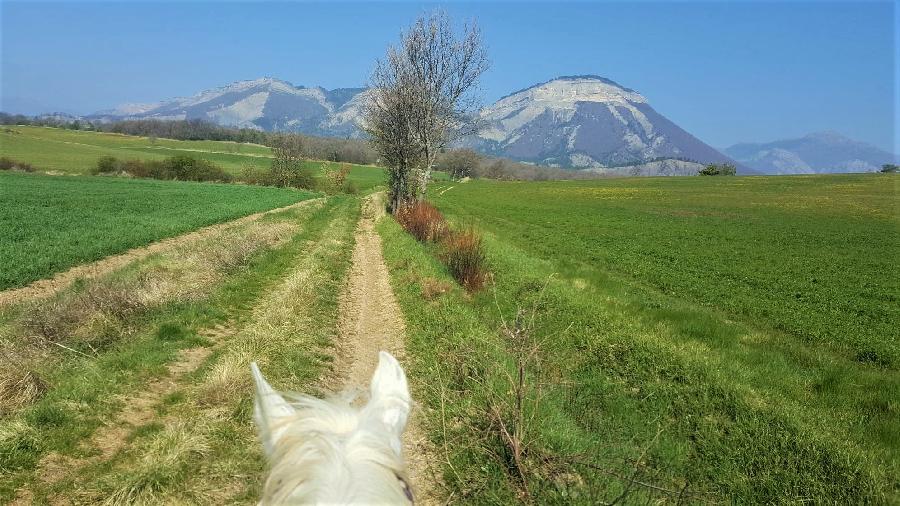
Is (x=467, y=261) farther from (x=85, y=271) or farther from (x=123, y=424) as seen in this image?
(x=85, y=271)

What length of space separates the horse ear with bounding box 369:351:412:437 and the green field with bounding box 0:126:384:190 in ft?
237

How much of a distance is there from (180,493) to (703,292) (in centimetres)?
1446

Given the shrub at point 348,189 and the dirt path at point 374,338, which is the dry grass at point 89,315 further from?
the shrub at point 348,189

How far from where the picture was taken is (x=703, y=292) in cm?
1500

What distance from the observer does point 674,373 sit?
24.7ft

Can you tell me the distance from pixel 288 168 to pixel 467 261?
58442 millimetres

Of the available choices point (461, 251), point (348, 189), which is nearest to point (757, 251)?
point (461, 251)

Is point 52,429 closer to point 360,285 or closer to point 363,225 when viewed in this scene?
point 360,285

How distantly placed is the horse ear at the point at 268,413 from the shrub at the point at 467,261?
11549 mm

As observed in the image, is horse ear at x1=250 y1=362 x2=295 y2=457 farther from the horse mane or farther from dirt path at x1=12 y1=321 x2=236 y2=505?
dirt path at x1=12 y1=321 x2=236 y2=505

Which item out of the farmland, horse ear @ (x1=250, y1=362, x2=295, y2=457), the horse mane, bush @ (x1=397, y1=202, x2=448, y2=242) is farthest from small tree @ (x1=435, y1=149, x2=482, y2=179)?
the horse mane

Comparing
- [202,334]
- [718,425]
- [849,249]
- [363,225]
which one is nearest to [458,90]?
[363,225]

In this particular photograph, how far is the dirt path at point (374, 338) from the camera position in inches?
209

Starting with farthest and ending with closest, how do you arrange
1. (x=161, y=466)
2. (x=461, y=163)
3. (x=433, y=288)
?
(x=461, y=163)
(x=433, y=288)
(x=161, y=466)
